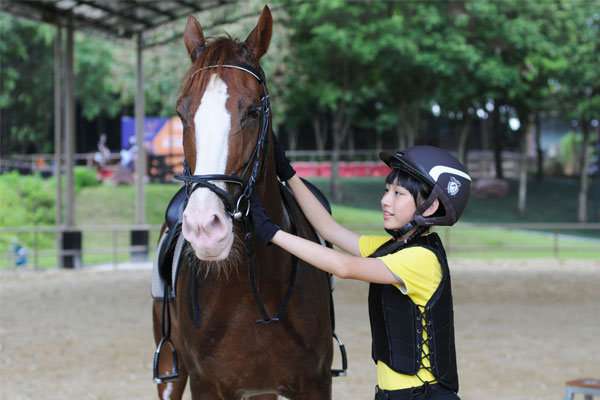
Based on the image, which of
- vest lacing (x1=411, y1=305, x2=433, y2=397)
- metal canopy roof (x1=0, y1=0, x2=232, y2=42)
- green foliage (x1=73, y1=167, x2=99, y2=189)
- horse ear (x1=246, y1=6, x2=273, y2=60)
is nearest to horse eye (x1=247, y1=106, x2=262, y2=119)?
horse ear (x1=246, y1=6, x2=273, y2=60)

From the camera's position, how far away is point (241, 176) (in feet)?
8.87

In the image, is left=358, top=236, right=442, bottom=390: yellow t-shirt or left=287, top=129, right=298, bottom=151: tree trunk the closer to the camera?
left=358, top=236, right=442, bottom=390: yellow t-shirt

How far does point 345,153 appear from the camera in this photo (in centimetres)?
3191

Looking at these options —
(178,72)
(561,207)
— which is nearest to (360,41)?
(178,72)

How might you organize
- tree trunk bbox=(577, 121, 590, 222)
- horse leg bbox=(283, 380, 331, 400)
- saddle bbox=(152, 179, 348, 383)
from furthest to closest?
tree trunk bbox=(577, 121, 590, 222) → saddle bbox=(152, 179, 348, 383) → horse leg bbox=(283, 380, 331, 400)

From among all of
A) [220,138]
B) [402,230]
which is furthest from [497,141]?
[220,138]

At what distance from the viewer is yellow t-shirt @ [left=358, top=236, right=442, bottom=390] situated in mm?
2768

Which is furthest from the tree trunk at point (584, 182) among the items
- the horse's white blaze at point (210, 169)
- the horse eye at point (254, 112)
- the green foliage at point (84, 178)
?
the horse's white blaze at point (210, 169)

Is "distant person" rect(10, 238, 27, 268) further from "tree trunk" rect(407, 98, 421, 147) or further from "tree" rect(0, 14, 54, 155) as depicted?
"tree" rect(0, 14, 54, 155)

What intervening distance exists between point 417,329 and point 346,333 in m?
7.13

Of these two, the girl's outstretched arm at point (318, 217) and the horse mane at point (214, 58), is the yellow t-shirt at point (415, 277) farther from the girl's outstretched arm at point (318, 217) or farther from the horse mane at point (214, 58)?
the horse mane at point (214, 58)

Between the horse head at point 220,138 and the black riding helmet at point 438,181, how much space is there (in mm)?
588

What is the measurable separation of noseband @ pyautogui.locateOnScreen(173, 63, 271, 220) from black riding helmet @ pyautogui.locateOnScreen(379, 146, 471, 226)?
0.54 metres

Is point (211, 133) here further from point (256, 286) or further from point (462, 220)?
point (462, 220)
